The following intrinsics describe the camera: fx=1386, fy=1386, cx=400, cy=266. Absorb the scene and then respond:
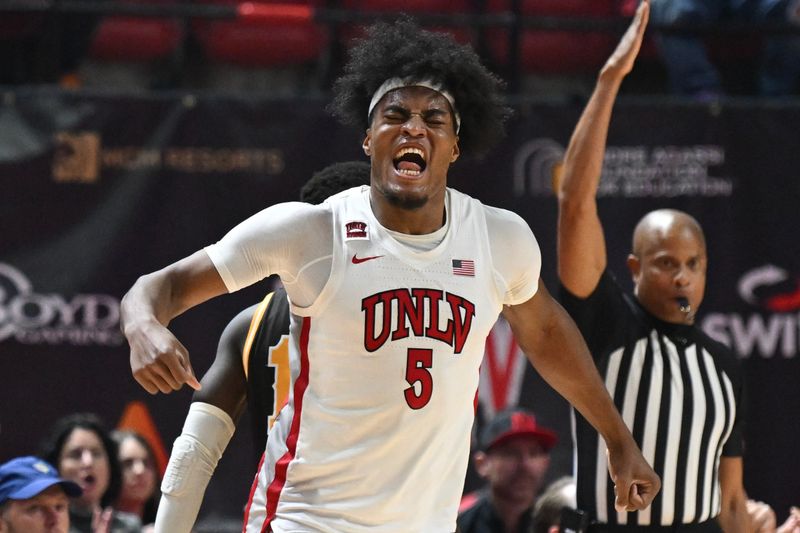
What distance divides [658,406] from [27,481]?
7.24 ft

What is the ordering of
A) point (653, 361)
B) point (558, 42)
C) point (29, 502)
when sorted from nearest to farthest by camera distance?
point (653, 361), point (29, 502), point (558, 42)

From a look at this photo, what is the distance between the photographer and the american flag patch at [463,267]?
10.5 ft

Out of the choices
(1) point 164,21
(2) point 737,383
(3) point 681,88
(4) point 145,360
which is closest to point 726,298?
(3) point 681,88

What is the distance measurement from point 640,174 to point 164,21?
2.79m

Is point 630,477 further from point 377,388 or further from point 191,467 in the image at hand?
point 191,467

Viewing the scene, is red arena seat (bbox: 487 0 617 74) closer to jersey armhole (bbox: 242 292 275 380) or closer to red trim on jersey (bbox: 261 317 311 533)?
jersey armhole (bbox: 242 292 275 380)

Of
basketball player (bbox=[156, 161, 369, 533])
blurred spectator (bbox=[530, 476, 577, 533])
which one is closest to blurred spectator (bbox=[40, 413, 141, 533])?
blurred spectator (bbox=[530, 476, 577, 533])

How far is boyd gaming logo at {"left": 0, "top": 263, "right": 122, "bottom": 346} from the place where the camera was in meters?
6.22

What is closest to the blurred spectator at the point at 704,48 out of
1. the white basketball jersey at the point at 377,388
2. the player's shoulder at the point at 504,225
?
the player's shoulder at the point at 504,225

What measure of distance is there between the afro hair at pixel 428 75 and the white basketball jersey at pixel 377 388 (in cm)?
38

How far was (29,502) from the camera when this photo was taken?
4.85 m

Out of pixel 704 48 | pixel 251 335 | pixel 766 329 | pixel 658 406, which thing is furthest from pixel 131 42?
pixel 658 406

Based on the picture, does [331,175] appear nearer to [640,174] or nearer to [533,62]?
[640,174]

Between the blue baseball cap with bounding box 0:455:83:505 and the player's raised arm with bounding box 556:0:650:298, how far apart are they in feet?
6.40
